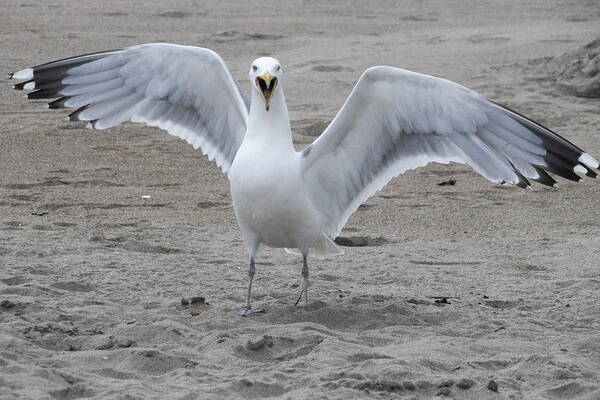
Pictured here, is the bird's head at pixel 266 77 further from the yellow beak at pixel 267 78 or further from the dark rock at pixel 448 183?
the dark rock at pixel 448 183

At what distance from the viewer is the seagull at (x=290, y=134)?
5551 millimetres

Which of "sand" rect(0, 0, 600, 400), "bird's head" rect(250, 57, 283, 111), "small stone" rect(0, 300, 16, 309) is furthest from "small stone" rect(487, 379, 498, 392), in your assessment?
"small stone" rect(0, 300, 16, 309)

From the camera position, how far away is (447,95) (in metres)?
5.70

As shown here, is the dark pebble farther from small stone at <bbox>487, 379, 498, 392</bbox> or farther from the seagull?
small stone at <bbox>487, 379, 498, 392</bbox>

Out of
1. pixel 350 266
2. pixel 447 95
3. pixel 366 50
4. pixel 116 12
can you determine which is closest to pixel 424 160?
pixel 447 95

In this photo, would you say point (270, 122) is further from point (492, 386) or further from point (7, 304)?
point (492, 386)

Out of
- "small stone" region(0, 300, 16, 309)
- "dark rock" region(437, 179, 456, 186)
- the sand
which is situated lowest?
"dark rock" region(437, 179, 456, 186)

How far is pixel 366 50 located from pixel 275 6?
4436mm

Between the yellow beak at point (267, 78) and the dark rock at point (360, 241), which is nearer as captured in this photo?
the yellow beak at point (267, 78)

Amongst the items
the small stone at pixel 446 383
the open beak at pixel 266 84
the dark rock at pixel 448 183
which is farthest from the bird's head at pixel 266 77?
the dark rock at pixel 448 183

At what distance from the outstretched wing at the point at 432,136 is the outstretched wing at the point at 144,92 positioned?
0.65 metres

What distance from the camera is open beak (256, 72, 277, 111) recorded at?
5449 millimetres

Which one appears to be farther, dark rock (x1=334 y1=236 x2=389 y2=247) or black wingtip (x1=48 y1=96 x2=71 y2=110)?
dark rock (x1=334 y1=236 x2=389 y2=247)

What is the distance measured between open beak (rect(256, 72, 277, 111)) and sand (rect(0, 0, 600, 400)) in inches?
45.0
